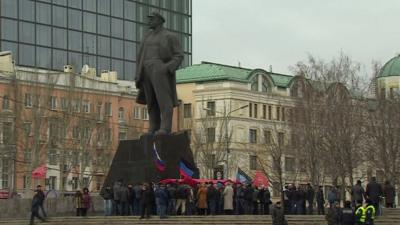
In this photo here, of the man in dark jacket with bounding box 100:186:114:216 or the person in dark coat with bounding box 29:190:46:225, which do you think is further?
the man in dark jacket with bounding box 100:186:114:216

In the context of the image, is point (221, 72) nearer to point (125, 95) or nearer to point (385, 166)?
point (125, 95)

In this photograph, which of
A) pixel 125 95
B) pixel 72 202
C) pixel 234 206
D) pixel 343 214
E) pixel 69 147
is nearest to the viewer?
pixel 343 214

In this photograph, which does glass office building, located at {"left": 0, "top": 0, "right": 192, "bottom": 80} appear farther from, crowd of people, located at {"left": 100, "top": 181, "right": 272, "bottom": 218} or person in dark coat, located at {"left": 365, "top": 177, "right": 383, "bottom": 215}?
person in dark coat, located at {"left": 365, "top": 177, "right": 383, "bottom": 215}

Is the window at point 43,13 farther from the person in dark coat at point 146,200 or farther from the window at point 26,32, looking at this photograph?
the person in dark coat at point 146,200

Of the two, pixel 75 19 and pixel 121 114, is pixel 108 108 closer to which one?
pixel 121 114

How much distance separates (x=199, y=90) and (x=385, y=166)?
36.9 metres

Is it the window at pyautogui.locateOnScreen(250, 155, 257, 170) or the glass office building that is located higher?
the glass office building

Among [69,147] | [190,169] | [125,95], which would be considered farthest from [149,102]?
[125,95]

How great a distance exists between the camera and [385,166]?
71812 mm

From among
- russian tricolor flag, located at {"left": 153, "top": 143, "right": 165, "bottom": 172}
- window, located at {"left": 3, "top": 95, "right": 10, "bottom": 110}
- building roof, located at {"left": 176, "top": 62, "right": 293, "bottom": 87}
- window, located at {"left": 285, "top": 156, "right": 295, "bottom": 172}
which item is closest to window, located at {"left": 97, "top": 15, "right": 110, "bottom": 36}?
building roof, located at {"left": 176, "top": 62, "right": 293, "bottom": 87}

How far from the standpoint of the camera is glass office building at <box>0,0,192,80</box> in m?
106

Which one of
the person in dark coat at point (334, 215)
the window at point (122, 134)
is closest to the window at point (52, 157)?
the window at point (122, 134)

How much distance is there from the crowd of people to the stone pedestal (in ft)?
2.15

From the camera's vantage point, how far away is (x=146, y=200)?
3862 cm
